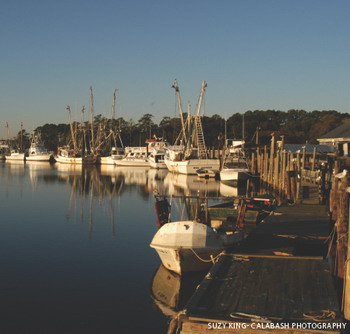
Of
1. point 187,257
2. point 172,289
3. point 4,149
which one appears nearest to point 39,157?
point 4,149

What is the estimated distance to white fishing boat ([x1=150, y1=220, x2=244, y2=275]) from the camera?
47.3ft

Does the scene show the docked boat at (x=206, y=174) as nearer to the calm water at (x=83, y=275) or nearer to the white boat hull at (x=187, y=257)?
the calm water at (x=83, y=275)

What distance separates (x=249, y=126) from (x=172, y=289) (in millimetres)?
106179

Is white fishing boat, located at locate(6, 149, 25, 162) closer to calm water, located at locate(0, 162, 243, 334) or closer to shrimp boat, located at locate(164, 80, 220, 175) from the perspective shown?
shrimp boat, located at locate(164, 80, 220, 175)

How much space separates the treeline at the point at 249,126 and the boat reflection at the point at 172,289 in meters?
76.1

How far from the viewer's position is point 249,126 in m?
118

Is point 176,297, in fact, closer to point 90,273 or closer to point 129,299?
point 129,299

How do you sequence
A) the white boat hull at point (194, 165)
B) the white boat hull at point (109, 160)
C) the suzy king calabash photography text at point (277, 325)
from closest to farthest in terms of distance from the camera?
the suzy king calabash photography text at point (277, 325), the white boat hull at point (194, 165), the white boat hull at point (109, 160)

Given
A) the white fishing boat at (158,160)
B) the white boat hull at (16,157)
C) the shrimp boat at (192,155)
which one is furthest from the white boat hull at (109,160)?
the white boat hull at (16,157)

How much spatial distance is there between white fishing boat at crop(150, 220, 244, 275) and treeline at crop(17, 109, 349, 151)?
76050 mm

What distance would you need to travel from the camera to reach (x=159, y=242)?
48.6 ft

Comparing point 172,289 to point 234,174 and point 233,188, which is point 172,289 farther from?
point 234,174

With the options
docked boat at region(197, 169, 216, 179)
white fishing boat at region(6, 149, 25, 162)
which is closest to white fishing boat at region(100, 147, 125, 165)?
docked boat at region(197, 169, 216, 179)

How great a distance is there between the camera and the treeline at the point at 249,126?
314ft
